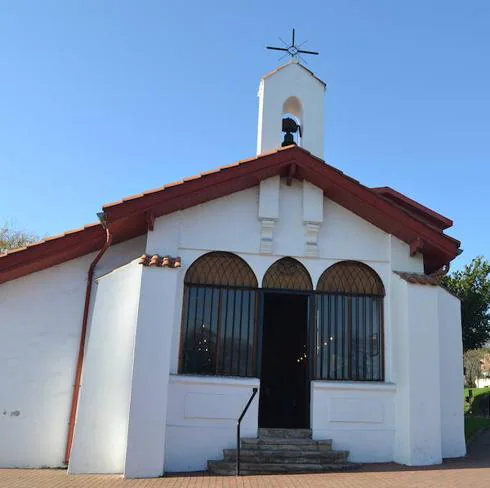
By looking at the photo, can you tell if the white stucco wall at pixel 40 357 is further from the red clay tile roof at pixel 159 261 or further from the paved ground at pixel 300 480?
the red clay tile roof at pixel 159 261

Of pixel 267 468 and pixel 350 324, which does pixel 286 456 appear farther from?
pixel 350 324

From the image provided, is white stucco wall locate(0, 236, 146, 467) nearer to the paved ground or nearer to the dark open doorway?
the paved ground

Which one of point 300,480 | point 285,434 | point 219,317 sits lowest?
point 300,480

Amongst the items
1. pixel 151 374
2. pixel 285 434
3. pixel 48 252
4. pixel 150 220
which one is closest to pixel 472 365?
pixel 285 434

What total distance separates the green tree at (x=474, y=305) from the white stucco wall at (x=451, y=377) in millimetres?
8830

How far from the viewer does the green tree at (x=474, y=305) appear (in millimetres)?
19094

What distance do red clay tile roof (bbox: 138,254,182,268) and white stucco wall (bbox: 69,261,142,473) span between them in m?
0.15

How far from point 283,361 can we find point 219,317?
170 inches

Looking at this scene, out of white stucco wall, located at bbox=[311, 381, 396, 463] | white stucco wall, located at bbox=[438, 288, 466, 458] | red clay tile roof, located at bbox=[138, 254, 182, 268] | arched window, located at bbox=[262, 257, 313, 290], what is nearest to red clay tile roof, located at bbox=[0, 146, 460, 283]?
red clay tile roof, located at bbox=[138, 254, 182, 268]

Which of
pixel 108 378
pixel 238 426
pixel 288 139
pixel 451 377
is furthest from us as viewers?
pixel 288 139

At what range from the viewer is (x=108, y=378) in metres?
8.94

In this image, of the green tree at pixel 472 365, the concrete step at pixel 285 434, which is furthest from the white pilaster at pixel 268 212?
the green tree at pixel 472 365

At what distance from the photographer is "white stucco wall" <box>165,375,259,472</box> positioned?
8867 mm

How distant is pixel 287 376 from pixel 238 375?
13.2ft
